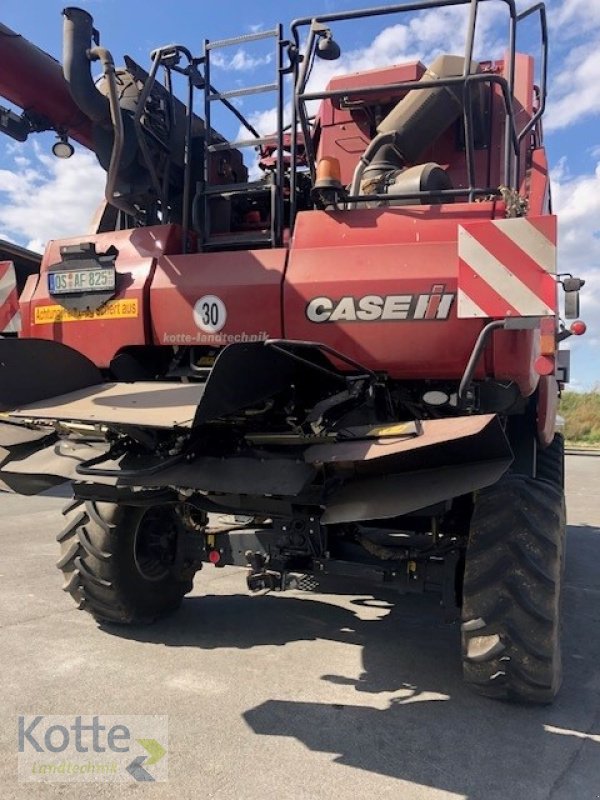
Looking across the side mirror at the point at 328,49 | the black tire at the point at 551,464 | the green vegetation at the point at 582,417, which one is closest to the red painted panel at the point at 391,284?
the side mirror at the point at 328,49

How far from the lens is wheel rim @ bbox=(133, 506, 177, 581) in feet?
14.2

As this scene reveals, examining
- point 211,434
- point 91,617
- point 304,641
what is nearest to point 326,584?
point 304,641

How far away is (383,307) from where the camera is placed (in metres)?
3.09

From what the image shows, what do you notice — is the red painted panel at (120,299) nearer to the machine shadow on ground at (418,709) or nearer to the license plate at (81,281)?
the license plate at (81,281)

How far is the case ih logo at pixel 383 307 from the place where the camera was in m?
3.01

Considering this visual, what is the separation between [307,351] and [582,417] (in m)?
28.4

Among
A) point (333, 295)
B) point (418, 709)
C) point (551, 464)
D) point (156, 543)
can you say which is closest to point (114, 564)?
point (156, 543)

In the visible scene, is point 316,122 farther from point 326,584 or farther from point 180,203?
point 326,584

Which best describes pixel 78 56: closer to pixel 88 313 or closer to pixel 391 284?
pixel 88 313

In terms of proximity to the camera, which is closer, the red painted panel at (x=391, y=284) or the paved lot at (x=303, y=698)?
the paved lot at (x=303, y=698)

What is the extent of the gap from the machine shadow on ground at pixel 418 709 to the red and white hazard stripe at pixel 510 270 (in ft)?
5.92

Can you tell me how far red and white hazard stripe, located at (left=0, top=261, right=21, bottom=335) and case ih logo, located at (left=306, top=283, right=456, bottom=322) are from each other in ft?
6.57

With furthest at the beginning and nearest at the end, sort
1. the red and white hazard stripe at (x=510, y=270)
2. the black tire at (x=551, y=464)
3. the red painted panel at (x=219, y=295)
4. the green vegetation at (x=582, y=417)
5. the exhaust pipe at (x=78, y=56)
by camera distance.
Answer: the green vegetation at (x=582, y=417), the black tire at (x=551, y=464), the exhaust pipe at (x=78, y=56), the red painted panel at (x=219, y=295), the red and white hazard stripe at (x=510, y=270)

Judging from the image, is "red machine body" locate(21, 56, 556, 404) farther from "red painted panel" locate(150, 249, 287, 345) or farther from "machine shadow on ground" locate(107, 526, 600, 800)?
"machine shadow on ground" locate(107, 526, 600, 800)
